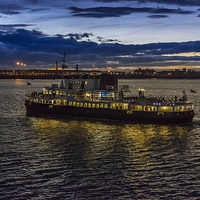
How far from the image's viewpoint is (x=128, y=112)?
45.5 m

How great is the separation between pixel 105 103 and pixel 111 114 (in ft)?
8.31

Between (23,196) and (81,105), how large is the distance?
105 ft

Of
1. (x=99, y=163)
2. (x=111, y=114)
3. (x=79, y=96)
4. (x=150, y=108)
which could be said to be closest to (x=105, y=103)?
(x=111, y=114)

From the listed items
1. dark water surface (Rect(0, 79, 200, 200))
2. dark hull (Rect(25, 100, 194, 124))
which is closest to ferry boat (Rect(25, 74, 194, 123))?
dark hull (Rect(25, 100, 194, 124))

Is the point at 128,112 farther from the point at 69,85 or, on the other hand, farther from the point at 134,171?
the point at 134,171

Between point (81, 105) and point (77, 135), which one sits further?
point (81, 105)

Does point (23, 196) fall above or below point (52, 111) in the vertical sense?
below

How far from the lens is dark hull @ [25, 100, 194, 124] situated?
43625mm

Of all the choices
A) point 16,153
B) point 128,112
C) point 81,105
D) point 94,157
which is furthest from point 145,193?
point 81,105

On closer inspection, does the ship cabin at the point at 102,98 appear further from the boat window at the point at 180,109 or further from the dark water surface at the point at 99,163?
the dark water surface at the point at 99,163

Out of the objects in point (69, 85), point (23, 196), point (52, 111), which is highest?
point (69, 85)

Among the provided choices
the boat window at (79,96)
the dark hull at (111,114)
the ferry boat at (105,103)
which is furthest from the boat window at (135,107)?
the boat window at (79,96)

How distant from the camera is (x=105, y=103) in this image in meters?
47.9

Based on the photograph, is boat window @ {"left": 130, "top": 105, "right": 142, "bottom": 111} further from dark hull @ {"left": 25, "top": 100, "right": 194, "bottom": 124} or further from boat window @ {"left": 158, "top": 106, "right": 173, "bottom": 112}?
boat window @ {"left": 158, "top": 106, "right": 173, "bottom": 112}
